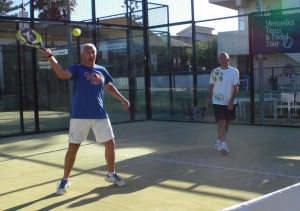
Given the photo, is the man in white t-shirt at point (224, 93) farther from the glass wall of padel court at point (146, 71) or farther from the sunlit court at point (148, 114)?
the glass wall of padel court at point (146, 71)

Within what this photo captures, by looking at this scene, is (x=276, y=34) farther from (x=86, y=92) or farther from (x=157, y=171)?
(x=86, y=92)

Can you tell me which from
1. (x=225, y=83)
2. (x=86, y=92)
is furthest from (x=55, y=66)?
(x=225, y=83)

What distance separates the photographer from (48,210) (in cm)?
524

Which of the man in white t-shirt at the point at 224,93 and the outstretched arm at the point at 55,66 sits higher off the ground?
the outstretched arm at the point at 55,66

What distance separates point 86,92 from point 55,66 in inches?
24.8

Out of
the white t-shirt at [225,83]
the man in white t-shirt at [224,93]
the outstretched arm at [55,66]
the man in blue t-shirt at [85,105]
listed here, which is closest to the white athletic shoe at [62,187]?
the man in blue t-shirt at [85,105]

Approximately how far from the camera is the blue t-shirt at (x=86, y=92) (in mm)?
5961

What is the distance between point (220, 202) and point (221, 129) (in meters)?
3.18

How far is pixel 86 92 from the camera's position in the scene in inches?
235

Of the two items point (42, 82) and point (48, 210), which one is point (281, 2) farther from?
point (48, 210)

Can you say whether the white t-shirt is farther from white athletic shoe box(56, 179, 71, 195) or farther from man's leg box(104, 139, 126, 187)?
Answer: white athletic shoe box(56, 179, 71, 195)

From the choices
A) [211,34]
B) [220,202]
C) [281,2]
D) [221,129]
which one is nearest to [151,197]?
[220,202]

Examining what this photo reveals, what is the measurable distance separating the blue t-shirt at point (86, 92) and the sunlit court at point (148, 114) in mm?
13

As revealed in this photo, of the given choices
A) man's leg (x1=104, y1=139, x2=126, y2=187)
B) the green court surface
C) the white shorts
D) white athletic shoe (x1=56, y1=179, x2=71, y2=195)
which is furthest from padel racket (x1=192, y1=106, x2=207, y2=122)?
white athletic shoe (x1=56, y1=179, x2=71, y2=195)
